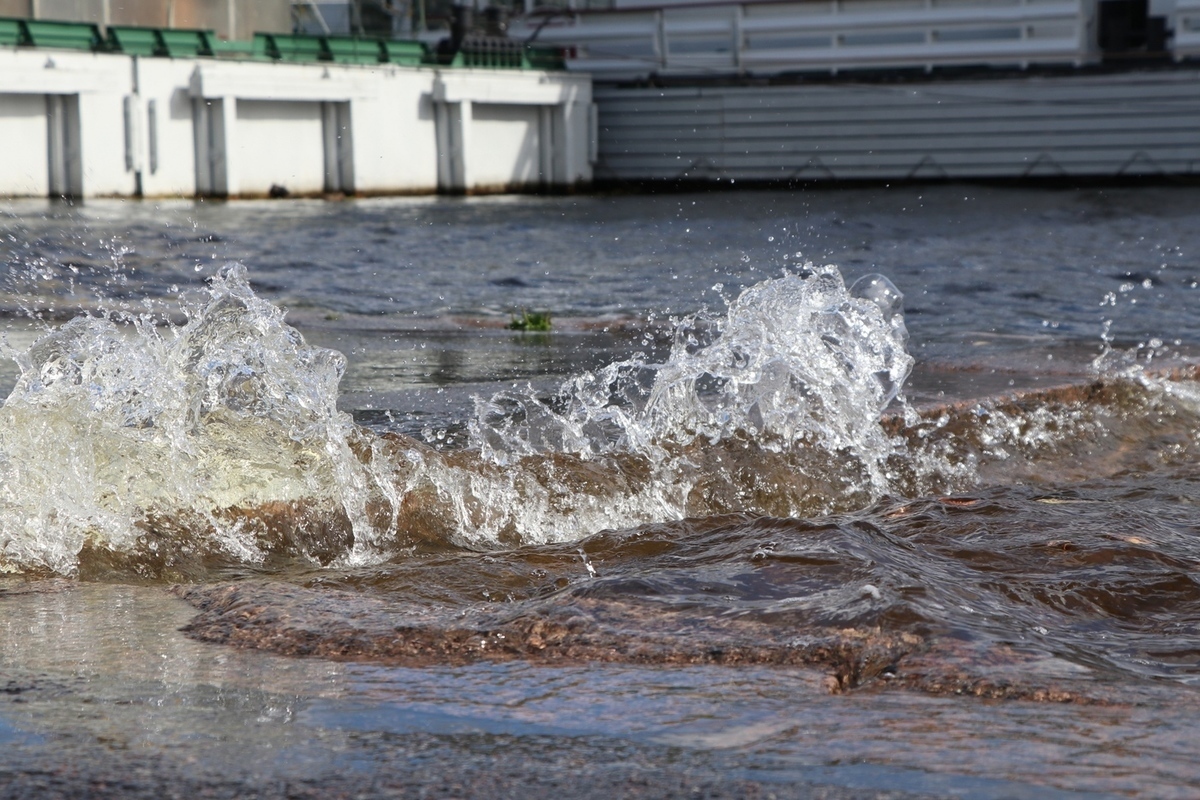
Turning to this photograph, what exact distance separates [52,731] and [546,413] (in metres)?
2.77

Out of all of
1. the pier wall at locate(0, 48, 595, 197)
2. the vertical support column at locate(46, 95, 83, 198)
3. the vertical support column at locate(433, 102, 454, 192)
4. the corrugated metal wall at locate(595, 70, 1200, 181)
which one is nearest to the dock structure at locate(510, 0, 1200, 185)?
the corrugated metal wall at locate(595, 70, 1200, 181)

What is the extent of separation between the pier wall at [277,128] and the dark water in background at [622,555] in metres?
17.4

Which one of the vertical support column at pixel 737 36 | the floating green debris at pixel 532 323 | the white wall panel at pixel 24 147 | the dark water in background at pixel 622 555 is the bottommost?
the dark water in background at pixel 622 555

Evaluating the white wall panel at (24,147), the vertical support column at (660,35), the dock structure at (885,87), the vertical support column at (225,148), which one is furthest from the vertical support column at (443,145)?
the white wall panel at (24,147)

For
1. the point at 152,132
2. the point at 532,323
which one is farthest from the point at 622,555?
the point at 152,132

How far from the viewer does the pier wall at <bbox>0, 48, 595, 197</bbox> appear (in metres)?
23.7

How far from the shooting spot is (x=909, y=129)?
2961cm

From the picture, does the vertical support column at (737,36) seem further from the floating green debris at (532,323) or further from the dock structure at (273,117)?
the floating green debris at (532,323)

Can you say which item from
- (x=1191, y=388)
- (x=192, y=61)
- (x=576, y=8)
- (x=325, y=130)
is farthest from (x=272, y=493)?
(x=576, y=8)

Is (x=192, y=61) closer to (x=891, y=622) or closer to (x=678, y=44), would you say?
(x=678, y=44)

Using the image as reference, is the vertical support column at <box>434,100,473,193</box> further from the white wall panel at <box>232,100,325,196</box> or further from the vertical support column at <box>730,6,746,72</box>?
the vertical support column at <box>730,6,746,72</box>

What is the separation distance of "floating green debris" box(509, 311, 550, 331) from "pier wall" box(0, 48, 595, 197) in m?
17.5

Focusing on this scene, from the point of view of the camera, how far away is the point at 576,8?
112 feet

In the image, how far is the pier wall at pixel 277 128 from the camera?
77.7 ft
